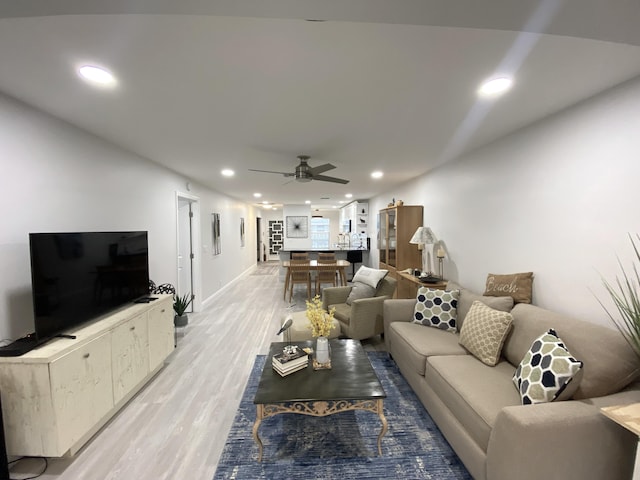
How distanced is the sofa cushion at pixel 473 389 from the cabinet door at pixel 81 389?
2487 mm

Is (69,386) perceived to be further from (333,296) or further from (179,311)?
(333,296)

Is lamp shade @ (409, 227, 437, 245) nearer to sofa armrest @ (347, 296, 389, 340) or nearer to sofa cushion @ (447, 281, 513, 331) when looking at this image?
sofa cushion @ (447, 281, 513, 331)

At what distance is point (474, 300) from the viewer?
2607 mm

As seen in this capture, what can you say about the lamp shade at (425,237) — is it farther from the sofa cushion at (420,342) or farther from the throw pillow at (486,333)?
the throw pillow at (486,333)

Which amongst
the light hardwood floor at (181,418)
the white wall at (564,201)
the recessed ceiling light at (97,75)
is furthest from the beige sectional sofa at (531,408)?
the recessed ceiling light at (97,75)

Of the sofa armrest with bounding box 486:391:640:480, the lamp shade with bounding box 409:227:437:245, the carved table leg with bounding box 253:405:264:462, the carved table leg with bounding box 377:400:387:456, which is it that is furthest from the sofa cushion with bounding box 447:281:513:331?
the carved table leg with bounding box 253:405:264:462

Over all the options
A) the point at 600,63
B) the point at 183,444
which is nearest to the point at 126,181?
the point at 183,444

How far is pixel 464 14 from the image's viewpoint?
0.99m

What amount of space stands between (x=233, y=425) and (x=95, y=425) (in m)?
1.00

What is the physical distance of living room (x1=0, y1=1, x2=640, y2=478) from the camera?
5.92 feet

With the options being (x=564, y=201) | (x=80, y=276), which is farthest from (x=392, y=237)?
(x=80, y=276)

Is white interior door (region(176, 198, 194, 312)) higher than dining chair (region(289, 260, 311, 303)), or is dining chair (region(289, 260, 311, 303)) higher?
white interior door (region(176, 198, 194, 312))

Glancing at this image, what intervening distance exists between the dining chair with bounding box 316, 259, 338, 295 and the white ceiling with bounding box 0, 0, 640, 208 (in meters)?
3.38

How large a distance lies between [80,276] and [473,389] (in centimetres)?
292
